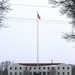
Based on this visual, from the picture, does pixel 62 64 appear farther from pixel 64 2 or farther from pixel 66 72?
pixel 64 2

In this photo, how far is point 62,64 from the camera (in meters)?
108

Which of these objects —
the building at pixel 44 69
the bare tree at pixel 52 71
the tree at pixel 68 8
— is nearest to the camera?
the tree at pixel 68 8

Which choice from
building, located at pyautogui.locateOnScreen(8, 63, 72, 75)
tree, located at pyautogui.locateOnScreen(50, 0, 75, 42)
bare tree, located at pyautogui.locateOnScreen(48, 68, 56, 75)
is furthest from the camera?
building, located at pyautogui.locateOnScreen(8, 63, 72, 75)

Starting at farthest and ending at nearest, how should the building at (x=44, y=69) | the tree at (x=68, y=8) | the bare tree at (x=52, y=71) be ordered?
the building at (x=44, y=69), the bare tree at (x=52, y=71), the tree at (x=68, y=8)

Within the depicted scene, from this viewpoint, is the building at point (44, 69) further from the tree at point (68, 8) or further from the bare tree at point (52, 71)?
the tree at point (68, 8)

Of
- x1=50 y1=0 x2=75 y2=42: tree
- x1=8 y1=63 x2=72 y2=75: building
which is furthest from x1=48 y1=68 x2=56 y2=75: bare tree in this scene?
x1=50 y1=0 x2=75 y2=42: tree

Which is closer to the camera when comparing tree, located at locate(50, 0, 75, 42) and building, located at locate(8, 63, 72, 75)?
tree, located at locate(50, 0, 75, 42)

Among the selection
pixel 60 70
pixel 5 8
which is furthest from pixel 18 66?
pixel 5 8

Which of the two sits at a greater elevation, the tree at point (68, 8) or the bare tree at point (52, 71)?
the tree at point (68, 8)

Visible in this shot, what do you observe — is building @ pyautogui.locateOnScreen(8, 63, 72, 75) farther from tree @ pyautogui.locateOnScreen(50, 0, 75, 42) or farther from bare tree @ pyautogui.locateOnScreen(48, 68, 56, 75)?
tree @ pyautogui.locateOnScreen(50, 0, 75, 42)

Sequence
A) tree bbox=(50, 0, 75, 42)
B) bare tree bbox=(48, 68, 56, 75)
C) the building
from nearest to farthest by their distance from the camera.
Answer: tree bbox=(50, 0, 75, 42), bare tree bbox=(48, 68, 56, 75), the building

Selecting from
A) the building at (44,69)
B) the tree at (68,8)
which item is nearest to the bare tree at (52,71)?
the building at (44,69)

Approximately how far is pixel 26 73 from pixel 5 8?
8295 cm

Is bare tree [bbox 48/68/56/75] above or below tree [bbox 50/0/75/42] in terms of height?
below
